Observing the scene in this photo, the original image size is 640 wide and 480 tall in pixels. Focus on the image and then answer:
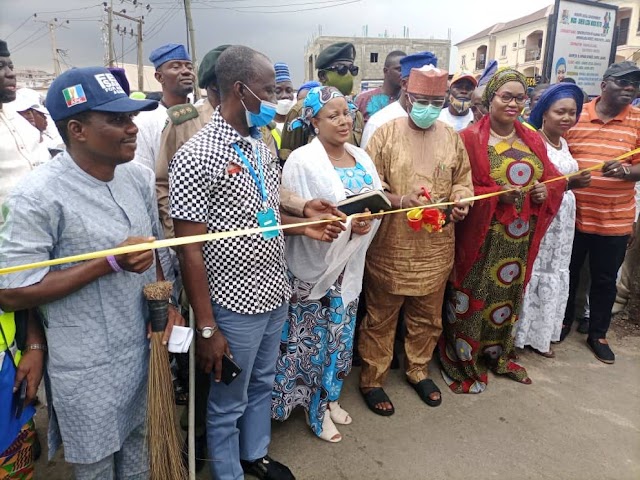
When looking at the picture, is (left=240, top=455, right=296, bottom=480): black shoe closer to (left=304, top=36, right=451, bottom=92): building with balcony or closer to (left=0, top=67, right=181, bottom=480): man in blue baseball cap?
(left=0, top=67, right=181, bottom=480): man in blue baseball cap

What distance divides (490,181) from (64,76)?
2.67 meters

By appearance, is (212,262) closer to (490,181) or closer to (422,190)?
(422,190)

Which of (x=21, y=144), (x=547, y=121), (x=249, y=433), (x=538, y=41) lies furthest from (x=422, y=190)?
(x=538, y=41)

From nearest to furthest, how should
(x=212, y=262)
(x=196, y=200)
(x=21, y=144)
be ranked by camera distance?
(x=196, y=200), (x=212, y=262), (x=21, y=144)

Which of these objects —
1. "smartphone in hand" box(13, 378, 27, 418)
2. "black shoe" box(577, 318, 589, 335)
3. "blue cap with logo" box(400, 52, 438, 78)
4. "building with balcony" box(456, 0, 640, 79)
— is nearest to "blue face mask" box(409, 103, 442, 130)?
"blue cap with logo" box(400, 52, 438, 78)

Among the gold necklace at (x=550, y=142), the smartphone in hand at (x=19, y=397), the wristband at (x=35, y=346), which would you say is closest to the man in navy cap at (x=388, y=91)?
the gold necklace at (x=550, y=142)

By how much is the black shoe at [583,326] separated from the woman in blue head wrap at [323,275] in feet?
9.27

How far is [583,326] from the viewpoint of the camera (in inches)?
176

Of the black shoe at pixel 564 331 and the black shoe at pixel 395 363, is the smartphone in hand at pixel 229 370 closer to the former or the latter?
the black shoe at pixel 395 363

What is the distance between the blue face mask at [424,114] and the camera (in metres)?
2.91

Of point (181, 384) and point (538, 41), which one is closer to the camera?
point (181, 384)

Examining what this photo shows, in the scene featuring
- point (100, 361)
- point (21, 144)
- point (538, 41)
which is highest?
point (538, 41)

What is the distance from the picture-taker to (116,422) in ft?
5.73

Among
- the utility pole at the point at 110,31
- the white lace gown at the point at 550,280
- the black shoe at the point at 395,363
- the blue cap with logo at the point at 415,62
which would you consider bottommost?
the black shoe at the point at 395,363
